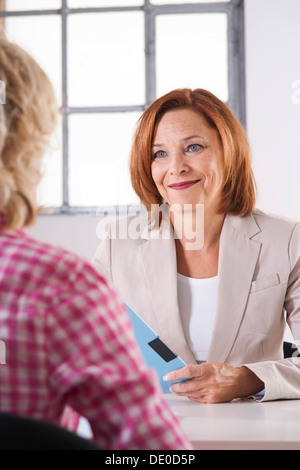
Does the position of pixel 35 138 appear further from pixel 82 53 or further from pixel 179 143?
pixel 82 53

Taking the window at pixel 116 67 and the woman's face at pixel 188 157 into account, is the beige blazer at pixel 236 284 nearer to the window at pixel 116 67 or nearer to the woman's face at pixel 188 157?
the woman's face at pixel 188 157

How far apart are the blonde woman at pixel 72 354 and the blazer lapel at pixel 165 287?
1134 millimetres

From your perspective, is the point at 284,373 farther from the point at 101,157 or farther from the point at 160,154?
the point at 101,157

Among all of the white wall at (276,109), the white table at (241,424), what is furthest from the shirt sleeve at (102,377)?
the white wall at (276,109)

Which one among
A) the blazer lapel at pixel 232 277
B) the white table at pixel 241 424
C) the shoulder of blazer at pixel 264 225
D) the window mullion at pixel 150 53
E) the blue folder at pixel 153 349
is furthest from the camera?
the window mullion at pixel 150 53

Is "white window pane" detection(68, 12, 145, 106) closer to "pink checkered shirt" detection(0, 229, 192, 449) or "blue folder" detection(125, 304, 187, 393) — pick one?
"blue folder" detection(125, 304, 187, 393)

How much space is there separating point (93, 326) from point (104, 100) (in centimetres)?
392

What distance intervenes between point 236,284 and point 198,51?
9.73 feet

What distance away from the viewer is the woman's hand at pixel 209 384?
131cm

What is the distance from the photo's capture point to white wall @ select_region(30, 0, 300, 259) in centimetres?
407

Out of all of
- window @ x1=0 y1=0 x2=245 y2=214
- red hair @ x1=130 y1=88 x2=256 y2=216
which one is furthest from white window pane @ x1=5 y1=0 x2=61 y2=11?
red hair @ x1=130 y1=88 x2=256 y2=216

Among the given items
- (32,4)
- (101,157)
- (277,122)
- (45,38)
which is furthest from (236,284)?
(32,4)

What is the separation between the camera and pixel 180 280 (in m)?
1.85

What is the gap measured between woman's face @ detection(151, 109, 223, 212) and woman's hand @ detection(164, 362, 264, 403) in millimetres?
684
